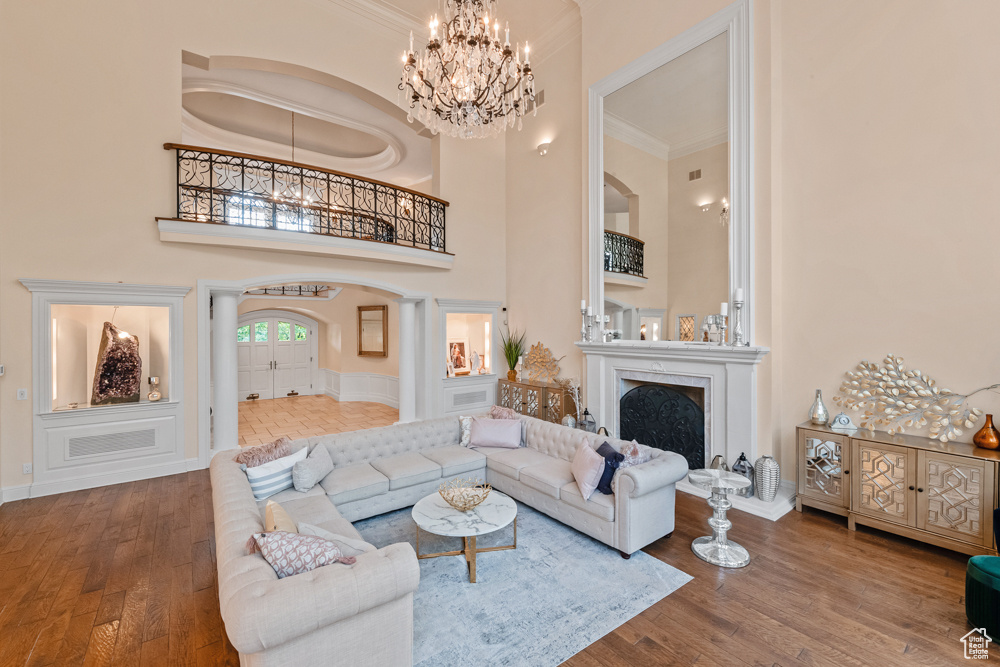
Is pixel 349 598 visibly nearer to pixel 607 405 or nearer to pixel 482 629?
pixel 482 629

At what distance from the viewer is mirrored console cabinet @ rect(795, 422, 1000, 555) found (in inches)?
123

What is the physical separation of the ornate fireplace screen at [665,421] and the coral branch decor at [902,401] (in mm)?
1391

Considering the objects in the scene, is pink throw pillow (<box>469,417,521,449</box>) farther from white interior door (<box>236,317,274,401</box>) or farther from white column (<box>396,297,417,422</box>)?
white interior door (<box>236,317,274,401</box>)

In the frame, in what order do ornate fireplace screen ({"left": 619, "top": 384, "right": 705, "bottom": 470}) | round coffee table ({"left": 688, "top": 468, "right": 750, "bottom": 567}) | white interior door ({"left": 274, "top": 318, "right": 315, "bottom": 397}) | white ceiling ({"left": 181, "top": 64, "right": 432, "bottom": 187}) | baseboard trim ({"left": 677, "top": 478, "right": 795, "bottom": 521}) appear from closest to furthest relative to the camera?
round coffee table ({"left": 688, "top": 468, "right": 750, "bottom": 567}) → baseboard trim ({"left": 677, "top": 478, "right": 795, "bottom": 521}) → ornate fireplace screen ({"left": 619, "top": 384, "right": 705, "bottom": 470}) → white ceiling ({"left": 181, "top": 64, "right": 432, "bottom": 187}) → white interior door ({"left": 274, "top": 318, "right": 315, "bottom": 397})

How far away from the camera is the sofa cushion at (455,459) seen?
14.3 feet

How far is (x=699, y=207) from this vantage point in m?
4.89


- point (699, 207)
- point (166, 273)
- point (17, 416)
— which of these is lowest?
point (17, 416)

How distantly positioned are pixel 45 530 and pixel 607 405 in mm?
5992

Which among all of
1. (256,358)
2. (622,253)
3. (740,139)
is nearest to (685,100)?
(740,139)

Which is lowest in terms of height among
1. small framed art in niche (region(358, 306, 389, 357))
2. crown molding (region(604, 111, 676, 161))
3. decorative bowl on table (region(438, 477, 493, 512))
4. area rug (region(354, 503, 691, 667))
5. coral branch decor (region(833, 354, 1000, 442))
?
area rug (region(354, 503, 691, 667))

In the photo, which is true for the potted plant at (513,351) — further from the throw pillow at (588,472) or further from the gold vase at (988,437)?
the gold vase at (988,437)

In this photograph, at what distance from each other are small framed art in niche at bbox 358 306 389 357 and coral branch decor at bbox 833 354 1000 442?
8443mm

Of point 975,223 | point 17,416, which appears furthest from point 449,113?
point 17,416

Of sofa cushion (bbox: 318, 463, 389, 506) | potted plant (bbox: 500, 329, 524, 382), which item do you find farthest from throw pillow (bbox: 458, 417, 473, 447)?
potted plant (bbox: 500, 329, 524, 382)
